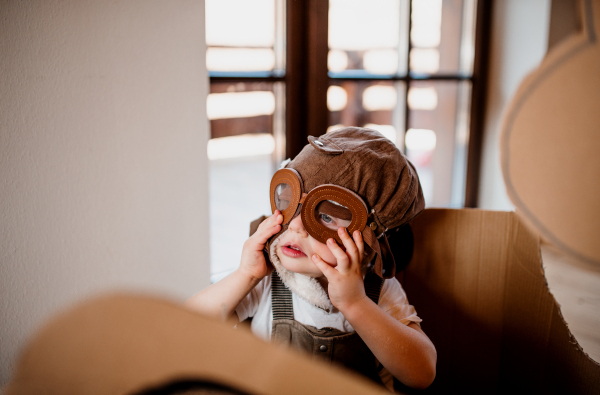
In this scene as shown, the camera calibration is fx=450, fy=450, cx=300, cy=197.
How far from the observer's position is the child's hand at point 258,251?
2.22 ft

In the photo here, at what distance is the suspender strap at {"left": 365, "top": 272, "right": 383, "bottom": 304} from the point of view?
77 cm

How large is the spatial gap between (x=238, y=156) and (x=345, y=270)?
661 millimetres

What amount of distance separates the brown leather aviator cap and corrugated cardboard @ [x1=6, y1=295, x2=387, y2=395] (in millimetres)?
413

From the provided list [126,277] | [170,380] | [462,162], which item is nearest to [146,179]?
[126,277]

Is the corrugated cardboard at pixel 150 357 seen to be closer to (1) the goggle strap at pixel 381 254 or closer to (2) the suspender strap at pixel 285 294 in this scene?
(1) the goggle strap at pixel 381 254

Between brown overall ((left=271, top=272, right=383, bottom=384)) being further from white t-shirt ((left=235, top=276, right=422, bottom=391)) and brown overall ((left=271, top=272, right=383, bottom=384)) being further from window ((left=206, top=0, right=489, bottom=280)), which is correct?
window ((left=206, top=0, right=489, bottom=280))

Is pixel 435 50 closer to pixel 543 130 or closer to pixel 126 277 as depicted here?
pixel 126 277

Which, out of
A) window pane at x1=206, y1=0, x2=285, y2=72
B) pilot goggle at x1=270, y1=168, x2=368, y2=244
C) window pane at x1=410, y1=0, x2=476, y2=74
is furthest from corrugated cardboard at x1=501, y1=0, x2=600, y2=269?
window pane at x1=410, y1=0, x2=476, y2=74

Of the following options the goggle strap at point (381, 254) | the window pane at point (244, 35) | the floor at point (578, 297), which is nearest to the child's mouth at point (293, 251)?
the goggle strap at point (381, 254)

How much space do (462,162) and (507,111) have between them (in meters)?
1.73

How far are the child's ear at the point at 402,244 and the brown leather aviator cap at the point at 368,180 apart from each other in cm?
14

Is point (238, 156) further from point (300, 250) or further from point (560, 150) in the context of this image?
point (560, 150)

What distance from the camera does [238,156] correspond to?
4.00ft

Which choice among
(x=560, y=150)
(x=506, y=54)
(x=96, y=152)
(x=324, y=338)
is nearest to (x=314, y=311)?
(x=324, y=338)
